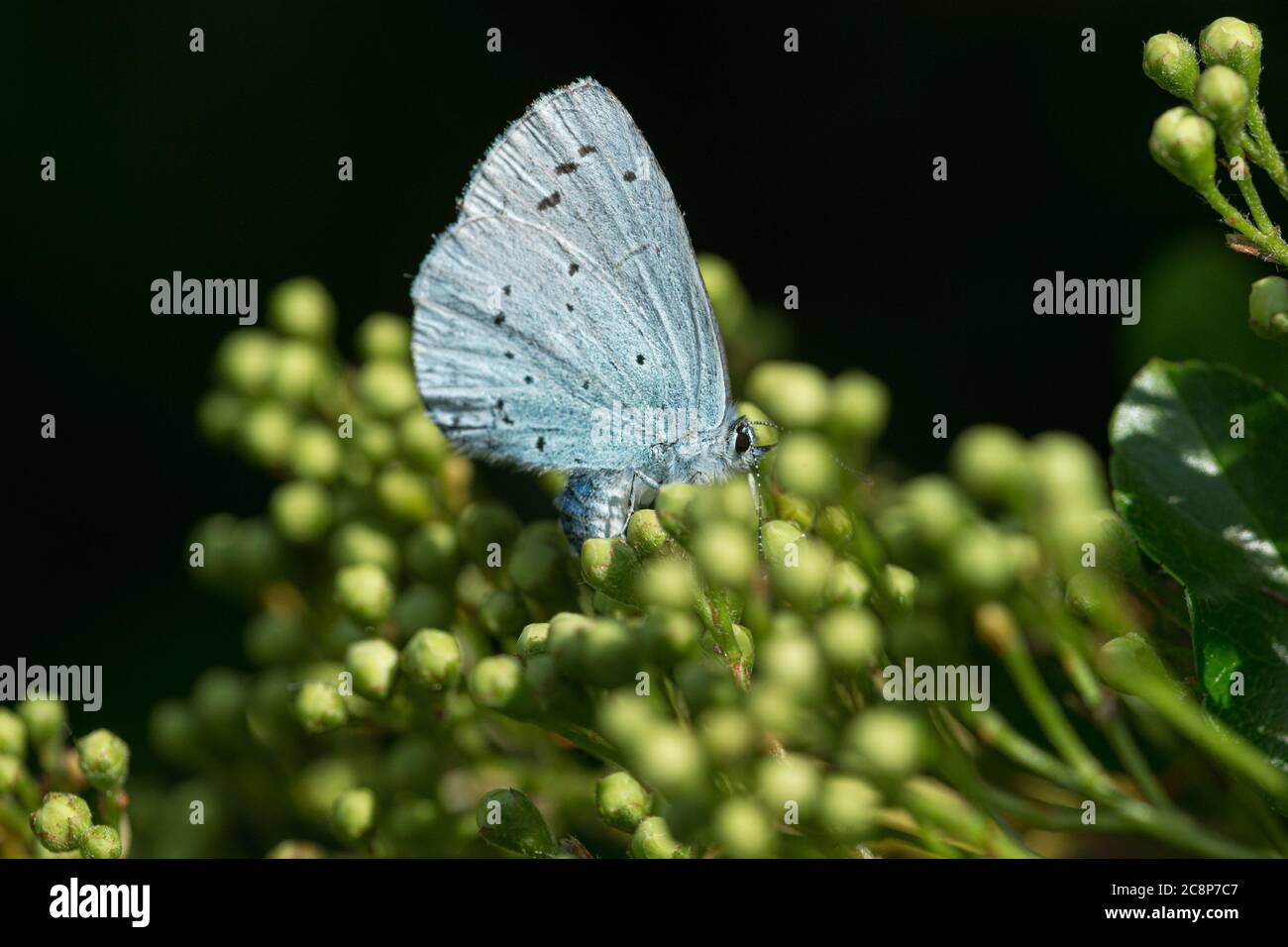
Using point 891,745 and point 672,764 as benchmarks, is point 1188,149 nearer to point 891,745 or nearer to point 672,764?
point 891,745

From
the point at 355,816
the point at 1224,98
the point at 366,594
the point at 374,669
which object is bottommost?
the point at 355,816

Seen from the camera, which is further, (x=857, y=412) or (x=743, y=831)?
(x=857, y=412)

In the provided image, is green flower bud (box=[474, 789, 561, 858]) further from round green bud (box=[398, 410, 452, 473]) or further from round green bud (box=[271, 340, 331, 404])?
round green bud (box=[271, 340, 331, 404])

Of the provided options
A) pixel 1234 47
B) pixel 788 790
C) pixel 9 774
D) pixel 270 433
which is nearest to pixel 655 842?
pixel 788 790

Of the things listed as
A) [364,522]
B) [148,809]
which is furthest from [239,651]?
[364,522]

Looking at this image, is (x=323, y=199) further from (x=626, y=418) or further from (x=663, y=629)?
(x=663, y=629)

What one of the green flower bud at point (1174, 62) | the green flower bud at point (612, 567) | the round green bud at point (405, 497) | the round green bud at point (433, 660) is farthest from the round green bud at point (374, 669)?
the green flower bud at point (1174, 62)

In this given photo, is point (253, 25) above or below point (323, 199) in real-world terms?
above
